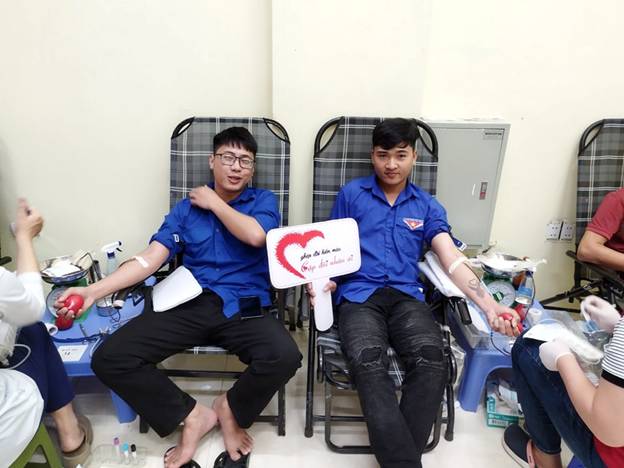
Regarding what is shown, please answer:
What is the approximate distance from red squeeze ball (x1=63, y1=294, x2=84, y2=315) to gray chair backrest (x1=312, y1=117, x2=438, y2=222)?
1.06 metres

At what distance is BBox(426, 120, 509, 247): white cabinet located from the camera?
6.14ft

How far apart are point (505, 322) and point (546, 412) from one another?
297mm

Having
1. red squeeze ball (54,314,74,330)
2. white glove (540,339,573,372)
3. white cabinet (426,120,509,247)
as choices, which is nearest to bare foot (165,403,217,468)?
red squeeze ball (54,314,74,330)

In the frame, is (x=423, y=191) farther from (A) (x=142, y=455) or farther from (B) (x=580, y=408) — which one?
(A) (x=142, y=455)

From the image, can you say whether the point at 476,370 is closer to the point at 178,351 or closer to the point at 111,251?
the point at 178,351

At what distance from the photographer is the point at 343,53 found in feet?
5.89

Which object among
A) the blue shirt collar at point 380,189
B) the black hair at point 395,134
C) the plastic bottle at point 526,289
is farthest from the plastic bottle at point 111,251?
the plastic bottle at point 526,289

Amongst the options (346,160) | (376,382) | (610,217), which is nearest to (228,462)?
(376,382)

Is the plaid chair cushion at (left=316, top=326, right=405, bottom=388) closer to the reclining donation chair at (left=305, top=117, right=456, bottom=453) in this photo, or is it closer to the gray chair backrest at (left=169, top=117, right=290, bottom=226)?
the reclining donation chair at (left=305, top=117, right=456, bottom=453)

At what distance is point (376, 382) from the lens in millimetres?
1383

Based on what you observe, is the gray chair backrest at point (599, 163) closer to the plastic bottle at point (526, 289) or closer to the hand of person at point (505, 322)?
the plastic bottle at point (526, 289)

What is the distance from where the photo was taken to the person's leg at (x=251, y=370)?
1466mm

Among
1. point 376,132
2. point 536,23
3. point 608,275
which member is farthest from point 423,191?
point 536,23

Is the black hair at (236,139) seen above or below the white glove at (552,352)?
above
